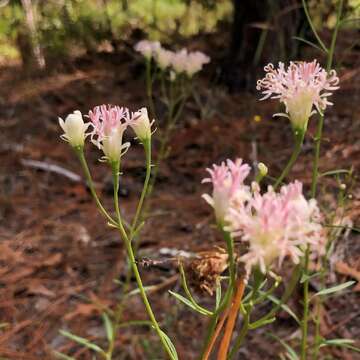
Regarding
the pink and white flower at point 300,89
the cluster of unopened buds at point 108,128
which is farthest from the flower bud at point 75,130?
the pink and white flower at point 300,89

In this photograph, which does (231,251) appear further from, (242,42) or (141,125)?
(242,42)

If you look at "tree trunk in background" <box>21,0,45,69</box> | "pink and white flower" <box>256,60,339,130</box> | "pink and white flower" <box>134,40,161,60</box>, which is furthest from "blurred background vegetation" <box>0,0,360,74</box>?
"pink and white flower" <box>256,60,339,130</box>

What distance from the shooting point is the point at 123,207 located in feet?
9.08

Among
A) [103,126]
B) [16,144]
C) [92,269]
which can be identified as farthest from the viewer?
[16,144]

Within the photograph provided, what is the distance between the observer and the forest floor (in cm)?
212

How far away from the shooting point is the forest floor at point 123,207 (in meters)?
2.12

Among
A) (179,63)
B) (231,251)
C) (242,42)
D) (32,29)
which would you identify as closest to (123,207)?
(179,63)

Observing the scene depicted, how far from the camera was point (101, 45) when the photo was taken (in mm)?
4555

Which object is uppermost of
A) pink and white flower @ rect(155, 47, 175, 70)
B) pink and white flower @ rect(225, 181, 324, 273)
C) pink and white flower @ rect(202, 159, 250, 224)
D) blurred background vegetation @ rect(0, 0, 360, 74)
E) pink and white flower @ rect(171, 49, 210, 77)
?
pink and white flower @ rect(202, 159, 250, 224)

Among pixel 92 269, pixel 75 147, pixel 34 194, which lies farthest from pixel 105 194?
pixel 75 147

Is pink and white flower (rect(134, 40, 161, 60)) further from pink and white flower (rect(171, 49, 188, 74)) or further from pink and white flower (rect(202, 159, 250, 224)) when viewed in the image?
pink and white flower (rect(202, 159, 250, 224))

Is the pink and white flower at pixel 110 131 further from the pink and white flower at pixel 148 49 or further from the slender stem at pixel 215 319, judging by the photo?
the pink and white flower at pixel 148 49

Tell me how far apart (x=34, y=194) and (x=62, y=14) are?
2.09 meters

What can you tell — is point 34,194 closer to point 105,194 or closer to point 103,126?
point 105,194
